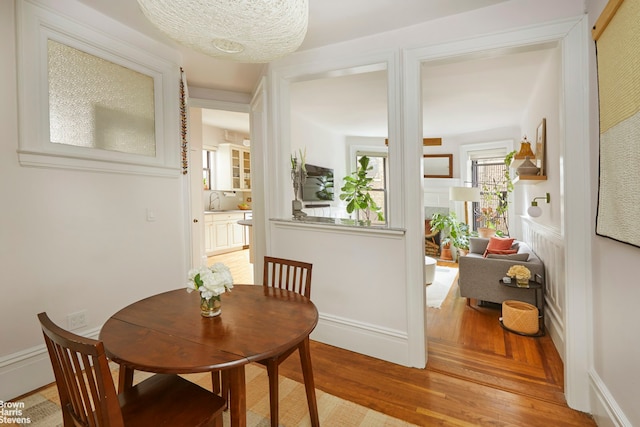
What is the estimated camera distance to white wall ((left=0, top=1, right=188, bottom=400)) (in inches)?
72.2

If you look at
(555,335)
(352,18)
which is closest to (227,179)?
(352,18)

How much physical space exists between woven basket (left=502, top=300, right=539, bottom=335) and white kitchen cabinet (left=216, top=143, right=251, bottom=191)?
5503 mm

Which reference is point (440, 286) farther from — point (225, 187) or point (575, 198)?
point (225, 187)

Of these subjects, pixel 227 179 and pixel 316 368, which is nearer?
pixel 316 368

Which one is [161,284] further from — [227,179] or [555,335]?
[227,179]

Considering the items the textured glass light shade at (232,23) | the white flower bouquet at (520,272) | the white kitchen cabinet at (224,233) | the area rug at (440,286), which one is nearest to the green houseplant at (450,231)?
the area rug at (440,286)

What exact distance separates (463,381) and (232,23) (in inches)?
98.5

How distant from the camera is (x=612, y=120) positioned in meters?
1.40

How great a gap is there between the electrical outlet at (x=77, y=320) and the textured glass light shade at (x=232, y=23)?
1986 millimetres

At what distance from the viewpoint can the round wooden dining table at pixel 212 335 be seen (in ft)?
3.39

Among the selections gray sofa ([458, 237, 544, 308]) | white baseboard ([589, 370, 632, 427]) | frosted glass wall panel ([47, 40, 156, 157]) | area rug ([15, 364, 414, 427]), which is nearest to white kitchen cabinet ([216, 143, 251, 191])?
frosted glass wall panel ([47, 40, 156, 157])

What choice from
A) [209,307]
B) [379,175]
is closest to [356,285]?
[209,307]

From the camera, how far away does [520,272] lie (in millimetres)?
2820

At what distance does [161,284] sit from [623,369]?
3104 millimetres
